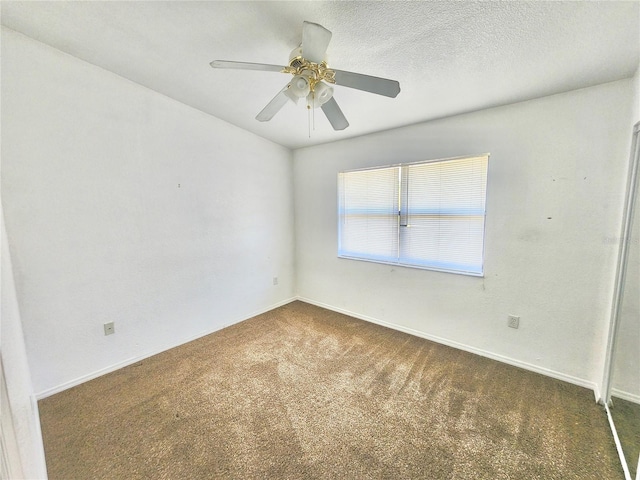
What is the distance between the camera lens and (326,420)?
65.1 inches

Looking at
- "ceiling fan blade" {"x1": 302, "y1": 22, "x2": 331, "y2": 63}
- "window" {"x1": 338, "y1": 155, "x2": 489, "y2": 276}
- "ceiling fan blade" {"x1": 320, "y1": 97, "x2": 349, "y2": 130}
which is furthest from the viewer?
"window" {"x1": 338, "y1": 155, "x2": 489, "y2": 276}

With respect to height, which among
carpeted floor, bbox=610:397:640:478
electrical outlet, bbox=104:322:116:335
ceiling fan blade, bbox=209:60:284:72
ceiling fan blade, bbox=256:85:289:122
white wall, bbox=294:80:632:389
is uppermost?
ceiling fan blade, bbox=209:60:284:72

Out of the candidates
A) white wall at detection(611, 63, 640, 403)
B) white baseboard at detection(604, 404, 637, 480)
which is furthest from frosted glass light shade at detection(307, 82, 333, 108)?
white baseboard at detection(604, 404, 637, 480)

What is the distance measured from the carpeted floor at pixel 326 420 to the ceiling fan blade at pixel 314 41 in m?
2.17

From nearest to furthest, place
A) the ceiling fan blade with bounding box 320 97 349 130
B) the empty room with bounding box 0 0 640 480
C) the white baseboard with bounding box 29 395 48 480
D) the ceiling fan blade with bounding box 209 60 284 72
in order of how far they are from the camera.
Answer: the white baseboard with bounding box 29 395 48 480 < the ceiling fan blade with bounding box 209 60 284 72 < the empty room with bounding box 0 0 640 480 < the ceiling fan blade with bounding box 320 97 349 130

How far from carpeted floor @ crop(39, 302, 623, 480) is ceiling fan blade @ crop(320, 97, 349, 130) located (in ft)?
6.66

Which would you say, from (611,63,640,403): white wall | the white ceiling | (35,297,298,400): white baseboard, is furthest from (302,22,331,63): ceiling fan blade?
(35,297,298,400): white baseboard

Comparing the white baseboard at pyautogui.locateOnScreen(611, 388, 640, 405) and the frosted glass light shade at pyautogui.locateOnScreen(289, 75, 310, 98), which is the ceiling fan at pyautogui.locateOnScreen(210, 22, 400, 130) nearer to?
the frosted glass light shade at pyautogui.locateOnScreen(289, 75, 310, 98)

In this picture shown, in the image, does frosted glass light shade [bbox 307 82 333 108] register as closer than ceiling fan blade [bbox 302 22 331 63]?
No

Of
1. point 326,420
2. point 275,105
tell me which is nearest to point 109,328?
point 326,420

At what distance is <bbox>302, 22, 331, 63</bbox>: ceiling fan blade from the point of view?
3.76ft

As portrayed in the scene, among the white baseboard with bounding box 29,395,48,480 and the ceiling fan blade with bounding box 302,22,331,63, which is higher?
the ceiling fan blade with bounding box 302,22,331,63

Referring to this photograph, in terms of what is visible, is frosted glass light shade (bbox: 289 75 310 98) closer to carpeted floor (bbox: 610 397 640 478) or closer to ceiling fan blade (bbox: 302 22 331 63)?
ceiling fan blade (bbox: 302 22 331 63)

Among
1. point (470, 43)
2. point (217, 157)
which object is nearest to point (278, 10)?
point (470, 43)
